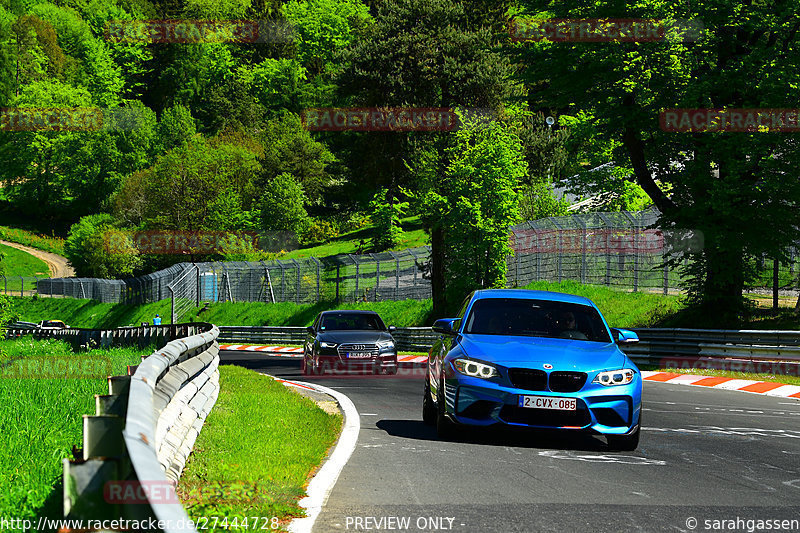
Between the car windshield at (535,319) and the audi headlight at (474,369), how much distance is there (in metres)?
0.97

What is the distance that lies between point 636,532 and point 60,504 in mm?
3463

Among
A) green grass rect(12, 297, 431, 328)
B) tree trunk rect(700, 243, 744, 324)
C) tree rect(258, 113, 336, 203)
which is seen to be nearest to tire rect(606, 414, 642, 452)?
tree trunk rect(700, 243, 744, 324)

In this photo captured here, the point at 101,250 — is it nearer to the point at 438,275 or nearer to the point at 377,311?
the point at 377,311

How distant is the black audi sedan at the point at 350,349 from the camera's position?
21109 millimetres

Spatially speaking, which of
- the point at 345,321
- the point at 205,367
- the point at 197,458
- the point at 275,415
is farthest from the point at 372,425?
the point at 345,321

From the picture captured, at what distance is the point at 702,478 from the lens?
26.9 feet

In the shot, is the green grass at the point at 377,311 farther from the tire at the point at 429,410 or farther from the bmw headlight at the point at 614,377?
the bmw headlight at the point at 614,377

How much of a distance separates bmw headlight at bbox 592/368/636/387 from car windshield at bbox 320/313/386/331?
12746 mm

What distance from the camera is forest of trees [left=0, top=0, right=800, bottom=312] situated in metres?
25.6

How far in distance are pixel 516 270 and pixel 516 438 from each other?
2777cm

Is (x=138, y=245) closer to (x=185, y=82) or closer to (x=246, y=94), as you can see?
(x=246, y=94)

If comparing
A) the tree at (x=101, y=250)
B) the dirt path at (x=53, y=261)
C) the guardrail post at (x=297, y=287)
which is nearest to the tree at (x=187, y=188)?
the tree at (x=101, y=250)

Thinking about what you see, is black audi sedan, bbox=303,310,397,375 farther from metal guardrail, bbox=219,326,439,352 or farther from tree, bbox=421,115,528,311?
metal guardrail, bbox=219,326,439,352

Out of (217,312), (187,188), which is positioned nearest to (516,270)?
(217,312)
